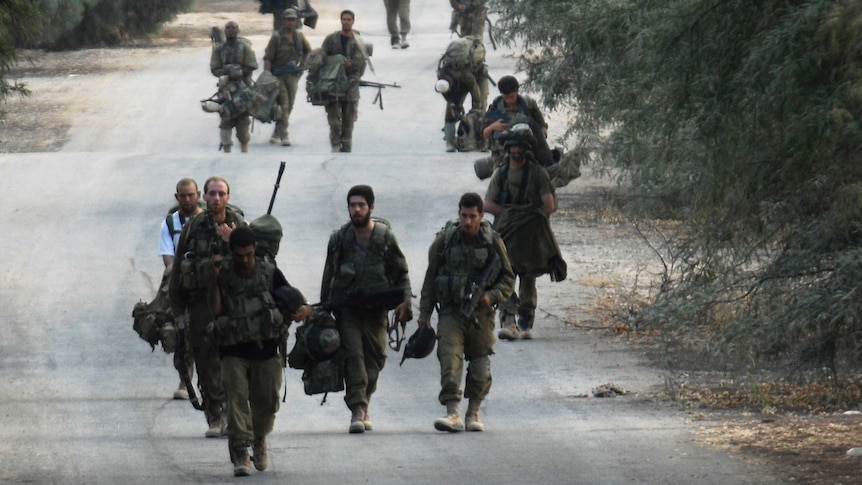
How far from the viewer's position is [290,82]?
967 inches

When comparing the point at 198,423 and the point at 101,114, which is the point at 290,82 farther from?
the point at 198,423

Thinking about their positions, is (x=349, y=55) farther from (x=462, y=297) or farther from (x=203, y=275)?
(x=203, y=275)

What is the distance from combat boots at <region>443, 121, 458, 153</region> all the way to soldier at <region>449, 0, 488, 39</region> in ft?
17.8

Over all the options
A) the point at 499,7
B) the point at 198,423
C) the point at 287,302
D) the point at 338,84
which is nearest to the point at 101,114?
the point at 338,84

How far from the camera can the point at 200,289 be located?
32.8 feet

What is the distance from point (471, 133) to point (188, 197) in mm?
12595

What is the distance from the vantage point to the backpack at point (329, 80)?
22.7 meters

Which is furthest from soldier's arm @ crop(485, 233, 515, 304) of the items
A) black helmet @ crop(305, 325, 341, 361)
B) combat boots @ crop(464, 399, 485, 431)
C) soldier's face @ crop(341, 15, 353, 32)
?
soldier's face @ crop(341, 15, 353, 32)

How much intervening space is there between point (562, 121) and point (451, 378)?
56.4 ft

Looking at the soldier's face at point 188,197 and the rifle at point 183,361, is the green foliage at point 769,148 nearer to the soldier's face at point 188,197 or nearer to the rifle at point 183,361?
the soldier's face at point 188,197

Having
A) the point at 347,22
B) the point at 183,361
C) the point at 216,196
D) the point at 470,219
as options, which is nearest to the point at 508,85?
the point at 470,219

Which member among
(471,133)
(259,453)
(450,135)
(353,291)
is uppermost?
(353,291)

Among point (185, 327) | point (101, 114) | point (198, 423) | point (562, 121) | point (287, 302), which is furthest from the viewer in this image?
point (101, 114)

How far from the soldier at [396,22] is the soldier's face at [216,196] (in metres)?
24.5
